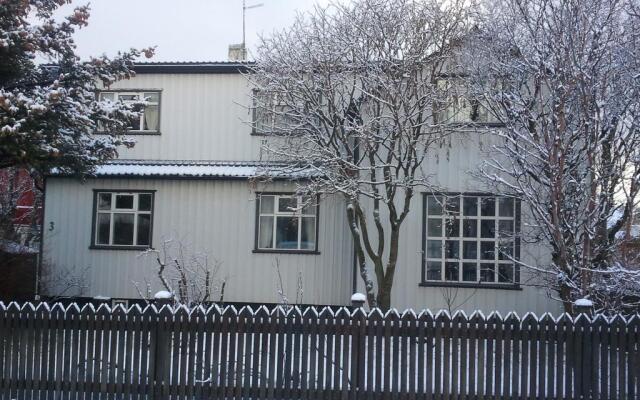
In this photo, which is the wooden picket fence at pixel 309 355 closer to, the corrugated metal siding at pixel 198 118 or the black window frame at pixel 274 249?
the black window frame at pixel 274 249

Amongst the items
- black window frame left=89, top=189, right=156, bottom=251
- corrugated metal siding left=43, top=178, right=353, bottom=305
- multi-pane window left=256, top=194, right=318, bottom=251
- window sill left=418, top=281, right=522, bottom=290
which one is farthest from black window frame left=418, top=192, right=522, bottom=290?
black window frame left=89, top=189, right=156, bottom=251

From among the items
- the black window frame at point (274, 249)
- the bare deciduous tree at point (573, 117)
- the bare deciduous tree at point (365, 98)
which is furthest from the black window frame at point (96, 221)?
the bare deciduous tree at point (573, 117)

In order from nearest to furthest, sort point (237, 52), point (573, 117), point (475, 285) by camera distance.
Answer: point (573, 117), point (475, 285), point (237, 52)

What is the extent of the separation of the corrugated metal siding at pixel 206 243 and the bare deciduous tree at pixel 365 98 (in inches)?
54.1

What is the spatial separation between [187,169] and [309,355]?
318 inches

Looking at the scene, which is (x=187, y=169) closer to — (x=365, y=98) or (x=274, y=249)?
(x=274, y=249)

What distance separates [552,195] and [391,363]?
3.84 meters

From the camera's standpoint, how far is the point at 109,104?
37.7 feet

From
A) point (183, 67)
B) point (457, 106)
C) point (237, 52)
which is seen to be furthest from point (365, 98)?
point (237, 52)

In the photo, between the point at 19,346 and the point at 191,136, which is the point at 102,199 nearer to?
the point at 191,136

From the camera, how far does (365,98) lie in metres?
13.0

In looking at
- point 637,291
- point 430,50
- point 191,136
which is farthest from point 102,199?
point 637,291

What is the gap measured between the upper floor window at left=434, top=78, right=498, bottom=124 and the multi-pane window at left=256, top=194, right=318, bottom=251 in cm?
380

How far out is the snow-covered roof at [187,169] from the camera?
1491 centimetres
